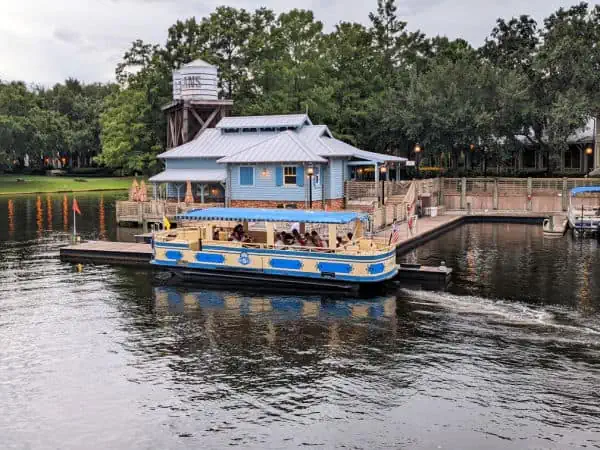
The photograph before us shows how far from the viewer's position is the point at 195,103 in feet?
205

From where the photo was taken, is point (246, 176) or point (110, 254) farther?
point (246, 176)

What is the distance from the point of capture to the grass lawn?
102m

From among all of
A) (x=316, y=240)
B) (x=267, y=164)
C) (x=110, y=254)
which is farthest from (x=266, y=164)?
(x=316, y=240)

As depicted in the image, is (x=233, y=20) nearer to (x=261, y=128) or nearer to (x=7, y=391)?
(x=261, y=128)

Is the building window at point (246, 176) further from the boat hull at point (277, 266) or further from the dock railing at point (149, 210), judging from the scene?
the boat hull at point (277, 266)

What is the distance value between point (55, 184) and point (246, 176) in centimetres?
6851

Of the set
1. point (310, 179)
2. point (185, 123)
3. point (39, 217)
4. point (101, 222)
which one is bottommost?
point (101, 222)

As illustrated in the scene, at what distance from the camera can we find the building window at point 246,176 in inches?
1908

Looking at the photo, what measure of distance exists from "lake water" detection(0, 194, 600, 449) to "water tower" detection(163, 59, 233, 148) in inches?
1300

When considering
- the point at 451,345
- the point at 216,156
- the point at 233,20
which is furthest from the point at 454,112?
the point at 451,345

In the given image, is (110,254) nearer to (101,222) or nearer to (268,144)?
(268,144)

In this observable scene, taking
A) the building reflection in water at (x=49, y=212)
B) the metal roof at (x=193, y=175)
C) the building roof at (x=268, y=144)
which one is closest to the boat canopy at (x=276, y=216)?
the building roof at (x=268, y=144)

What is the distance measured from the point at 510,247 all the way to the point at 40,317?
89.6ft

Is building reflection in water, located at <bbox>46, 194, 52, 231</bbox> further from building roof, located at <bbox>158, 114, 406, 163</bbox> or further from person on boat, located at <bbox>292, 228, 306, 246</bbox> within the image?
person on boat, located at <bbox>292, 228, 306, 246</bbox>
